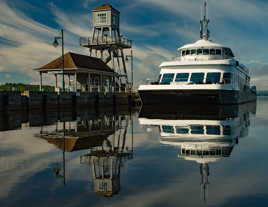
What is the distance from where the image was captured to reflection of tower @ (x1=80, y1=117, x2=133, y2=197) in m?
5.90

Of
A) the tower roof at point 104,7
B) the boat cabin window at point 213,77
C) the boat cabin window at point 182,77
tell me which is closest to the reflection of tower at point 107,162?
the boat cabin window at point 182,77

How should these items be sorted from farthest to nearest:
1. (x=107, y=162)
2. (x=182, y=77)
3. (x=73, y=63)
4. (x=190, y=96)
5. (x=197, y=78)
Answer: (x=73, y=63), (x=182, y=77), (x=197, y=78), (x=190, y=96), (x=107, y=162)

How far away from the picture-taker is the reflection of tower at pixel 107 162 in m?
5.90

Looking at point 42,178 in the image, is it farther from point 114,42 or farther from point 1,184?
point 114,42

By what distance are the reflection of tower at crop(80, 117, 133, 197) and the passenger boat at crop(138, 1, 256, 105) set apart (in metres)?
19.8

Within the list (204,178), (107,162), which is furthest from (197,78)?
(204,178)

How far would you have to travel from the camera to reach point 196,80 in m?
32.7

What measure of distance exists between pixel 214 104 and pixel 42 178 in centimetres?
2709

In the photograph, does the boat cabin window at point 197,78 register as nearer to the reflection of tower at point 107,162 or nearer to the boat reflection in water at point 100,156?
the boat reflection in water at point 100,156

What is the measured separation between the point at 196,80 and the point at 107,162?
25936 millimetres

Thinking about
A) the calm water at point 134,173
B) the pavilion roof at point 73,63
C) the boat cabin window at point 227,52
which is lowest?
the calm water at point 134,173

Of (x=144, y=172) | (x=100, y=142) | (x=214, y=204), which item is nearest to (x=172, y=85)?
(x=100, y=142)

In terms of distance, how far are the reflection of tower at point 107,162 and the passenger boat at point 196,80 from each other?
19801 millimetres

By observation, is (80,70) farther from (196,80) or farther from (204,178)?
(204,178)
